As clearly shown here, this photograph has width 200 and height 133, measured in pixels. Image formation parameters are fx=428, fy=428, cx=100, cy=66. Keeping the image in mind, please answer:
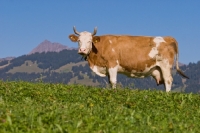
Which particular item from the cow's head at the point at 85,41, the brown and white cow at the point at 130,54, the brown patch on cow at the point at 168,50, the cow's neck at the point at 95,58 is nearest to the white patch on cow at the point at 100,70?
the brown and white cow at the point at 130,54

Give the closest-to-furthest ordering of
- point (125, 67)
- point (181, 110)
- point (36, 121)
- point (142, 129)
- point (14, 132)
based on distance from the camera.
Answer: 1. point (14, 132)
2. point (36, 121)
3. point (142, 129)
4. point (181, 110)
5. point (125, 67)

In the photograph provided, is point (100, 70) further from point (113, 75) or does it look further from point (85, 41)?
point (85, 41)

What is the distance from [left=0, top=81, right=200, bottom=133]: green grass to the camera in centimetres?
803

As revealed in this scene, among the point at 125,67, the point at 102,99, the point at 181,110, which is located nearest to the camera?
the point at 181,110

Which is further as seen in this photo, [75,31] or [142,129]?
[75,31]

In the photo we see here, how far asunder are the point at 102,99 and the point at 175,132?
6607 millimetres

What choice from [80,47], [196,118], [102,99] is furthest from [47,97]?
[80,47]

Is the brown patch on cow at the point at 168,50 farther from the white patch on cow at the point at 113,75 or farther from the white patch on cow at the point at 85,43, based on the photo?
the white patch on cow at the point at 85,43

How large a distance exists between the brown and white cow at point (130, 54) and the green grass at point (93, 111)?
21.5 ft

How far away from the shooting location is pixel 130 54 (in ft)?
81.0

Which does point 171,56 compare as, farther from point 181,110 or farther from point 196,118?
point 196,118

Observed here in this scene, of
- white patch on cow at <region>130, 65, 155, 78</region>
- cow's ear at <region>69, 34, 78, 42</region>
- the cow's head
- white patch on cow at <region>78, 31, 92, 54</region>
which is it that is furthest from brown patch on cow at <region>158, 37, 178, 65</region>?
cow's ear at <region>69, 34, 78, 42</region>

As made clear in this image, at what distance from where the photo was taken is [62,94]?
1596 centimetres

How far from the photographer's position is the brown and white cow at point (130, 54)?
2416cm
